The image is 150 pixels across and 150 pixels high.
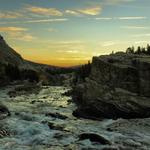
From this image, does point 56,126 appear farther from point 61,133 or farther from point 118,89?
point 118,89

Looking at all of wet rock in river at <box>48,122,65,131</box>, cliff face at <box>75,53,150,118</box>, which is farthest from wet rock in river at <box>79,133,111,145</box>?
cliff face at <box>75,53,150,118</box>

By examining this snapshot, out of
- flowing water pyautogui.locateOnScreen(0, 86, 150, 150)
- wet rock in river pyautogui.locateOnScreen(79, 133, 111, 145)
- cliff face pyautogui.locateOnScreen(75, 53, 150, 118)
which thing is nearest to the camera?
flowing water pyautogui.locateOnScreen(0, 86, 150, 150)

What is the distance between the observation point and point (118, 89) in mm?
64812

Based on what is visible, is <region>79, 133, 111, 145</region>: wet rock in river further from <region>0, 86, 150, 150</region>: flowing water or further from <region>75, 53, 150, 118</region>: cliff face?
<region>75, 53, 150, 118</region>: cliff face

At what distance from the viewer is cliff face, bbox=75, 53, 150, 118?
59.6 m

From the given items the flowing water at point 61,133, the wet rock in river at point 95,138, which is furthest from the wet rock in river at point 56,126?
the wet rock in river at point 95,138

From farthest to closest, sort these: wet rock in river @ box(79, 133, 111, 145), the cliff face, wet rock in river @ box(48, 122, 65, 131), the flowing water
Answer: the cliff face → wet rock in river @ box(48, 122, 65, 131) → wet rock in river @ box(79, 133, 111, 145) → the flowing water

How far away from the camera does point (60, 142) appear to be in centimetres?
4112

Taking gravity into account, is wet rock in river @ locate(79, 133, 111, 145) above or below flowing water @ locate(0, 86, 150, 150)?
above

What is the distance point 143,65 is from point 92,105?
10548 mm

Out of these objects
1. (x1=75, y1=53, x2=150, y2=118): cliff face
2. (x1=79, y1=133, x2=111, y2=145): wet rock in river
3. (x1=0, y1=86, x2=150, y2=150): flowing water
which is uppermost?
(x1=75, y1=53, x2=150, y2=118): cliff face

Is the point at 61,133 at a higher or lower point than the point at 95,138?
lower

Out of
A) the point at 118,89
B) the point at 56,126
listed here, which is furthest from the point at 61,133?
the point at 118,89

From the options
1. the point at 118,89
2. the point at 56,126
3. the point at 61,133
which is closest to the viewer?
the point at 61,133
